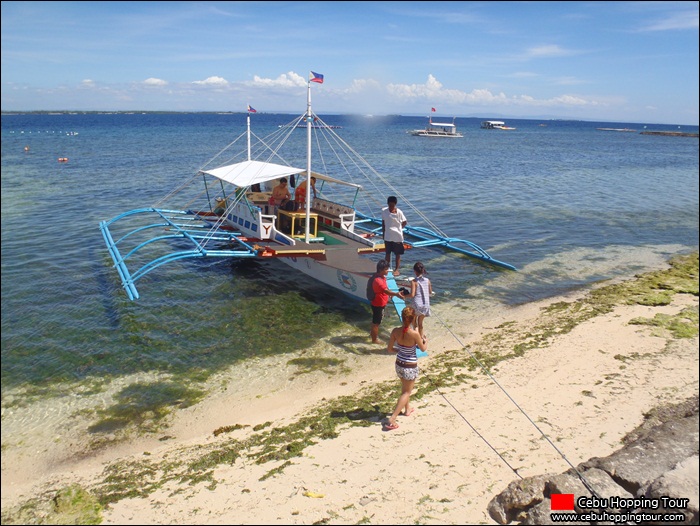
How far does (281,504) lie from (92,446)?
4252mm

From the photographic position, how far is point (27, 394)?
9.39 meters

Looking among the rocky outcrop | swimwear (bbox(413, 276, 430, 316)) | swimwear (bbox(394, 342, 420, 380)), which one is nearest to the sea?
swimwear (bbox(413, 276, 430, 316))

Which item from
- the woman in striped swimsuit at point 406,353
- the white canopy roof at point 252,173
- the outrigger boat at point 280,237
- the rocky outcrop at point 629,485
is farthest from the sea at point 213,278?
the rocky outcrop at point 629,485

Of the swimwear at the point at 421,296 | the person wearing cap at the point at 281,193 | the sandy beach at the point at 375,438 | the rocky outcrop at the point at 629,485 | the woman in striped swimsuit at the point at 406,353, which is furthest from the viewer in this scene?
the person wearing cap at the point at 281,193

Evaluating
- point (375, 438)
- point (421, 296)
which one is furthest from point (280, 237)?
point (375, 438)

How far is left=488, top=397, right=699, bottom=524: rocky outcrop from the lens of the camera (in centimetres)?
484

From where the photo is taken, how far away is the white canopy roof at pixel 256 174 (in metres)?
16.1

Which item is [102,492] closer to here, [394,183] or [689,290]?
[689,290]

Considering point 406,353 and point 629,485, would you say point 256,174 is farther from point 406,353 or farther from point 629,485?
point 629,485

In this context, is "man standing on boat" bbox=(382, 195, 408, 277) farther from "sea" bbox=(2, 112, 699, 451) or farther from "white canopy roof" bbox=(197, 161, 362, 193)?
"white canopy roof" bbox=(197, 161, 362, 193)

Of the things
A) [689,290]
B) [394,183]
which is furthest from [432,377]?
[394,183]

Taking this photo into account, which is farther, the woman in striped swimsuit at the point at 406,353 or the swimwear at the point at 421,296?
the swimwear at the point at 421,296

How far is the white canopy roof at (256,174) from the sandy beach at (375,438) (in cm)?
730

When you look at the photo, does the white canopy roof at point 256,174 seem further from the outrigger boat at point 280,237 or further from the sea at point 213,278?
the sea at point 213,278
